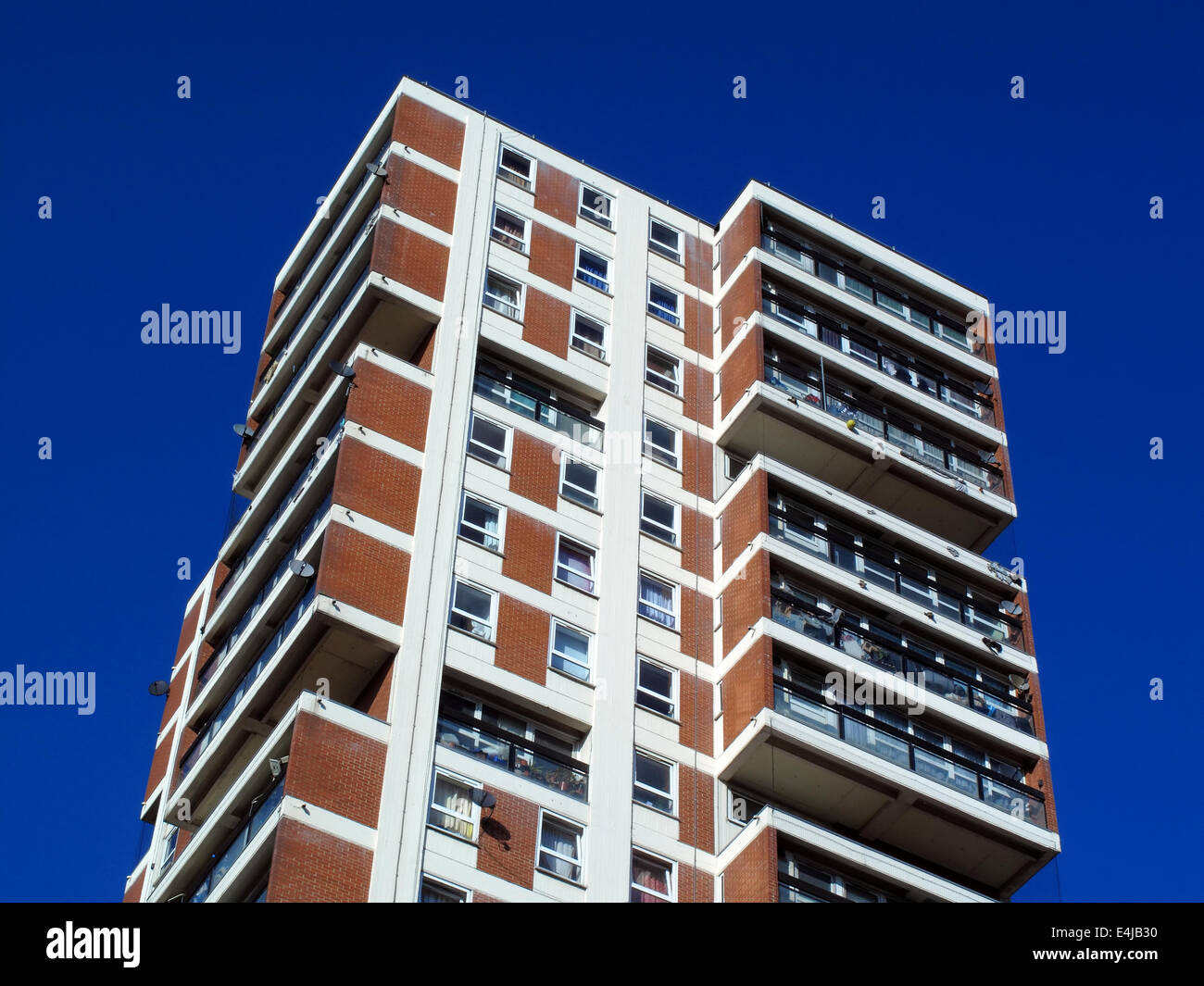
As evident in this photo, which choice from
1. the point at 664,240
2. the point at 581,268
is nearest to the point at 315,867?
the point at 581,268

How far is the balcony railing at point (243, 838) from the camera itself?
3369 cm

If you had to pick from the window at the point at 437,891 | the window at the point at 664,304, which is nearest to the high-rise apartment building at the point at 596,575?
the window at the point at 437,891

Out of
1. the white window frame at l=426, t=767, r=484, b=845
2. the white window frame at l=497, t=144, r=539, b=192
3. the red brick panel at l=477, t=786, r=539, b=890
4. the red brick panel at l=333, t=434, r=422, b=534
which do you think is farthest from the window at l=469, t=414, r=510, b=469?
the white window frame at l=497, t=144, r=539, b=192

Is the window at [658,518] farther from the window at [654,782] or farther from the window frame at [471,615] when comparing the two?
the window at [654,782]

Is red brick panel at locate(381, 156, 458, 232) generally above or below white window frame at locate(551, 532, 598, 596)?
above

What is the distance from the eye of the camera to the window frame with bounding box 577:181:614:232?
49.2 metres

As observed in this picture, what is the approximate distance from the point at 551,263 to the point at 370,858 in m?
18.9

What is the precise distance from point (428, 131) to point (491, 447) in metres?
10.9

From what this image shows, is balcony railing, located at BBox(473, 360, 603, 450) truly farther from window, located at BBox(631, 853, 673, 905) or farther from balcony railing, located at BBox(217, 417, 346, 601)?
window, located at BBox(631, 853, 673, 905)

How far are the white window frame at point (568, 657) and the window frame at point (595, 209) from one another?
552 inches

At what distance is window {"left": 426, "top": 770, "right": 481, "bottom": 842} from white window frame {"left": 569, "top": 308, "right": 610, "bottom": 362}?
45.8 feet

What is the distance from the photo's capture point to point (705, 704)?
1571 inches
